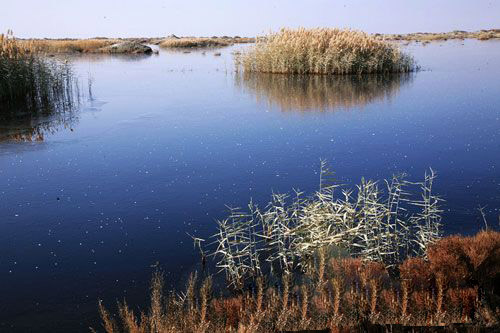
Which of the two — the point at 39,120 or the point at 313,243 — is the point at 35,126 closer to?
the point at 39,120

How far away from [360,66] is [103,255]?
779 inches

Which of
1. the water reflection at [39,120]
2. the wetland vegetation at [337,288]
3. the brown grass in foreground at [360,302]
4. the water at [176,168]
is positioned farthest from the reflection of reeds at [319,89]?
the brown grass in foreground at [360,302]

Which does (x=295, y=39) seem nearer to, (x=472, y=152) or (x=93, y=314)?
(x=472, y=152)

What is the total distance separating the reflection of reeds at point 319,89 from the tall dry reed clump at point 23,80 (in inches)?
288

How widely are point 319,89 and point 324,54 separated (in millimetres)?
5258

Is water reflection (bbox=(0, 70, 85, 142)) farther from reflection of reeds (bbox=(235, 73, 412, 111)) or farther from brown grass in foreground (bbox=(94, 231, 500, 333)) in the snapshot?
brown grass in foreground (bbox=(94, 231, 500, 333))

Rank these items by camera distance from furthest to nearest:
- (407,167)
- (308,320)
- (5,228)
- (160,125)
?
(160,125), (407,167), (5,228), (308,320)

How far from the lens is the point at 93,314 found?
4645mm

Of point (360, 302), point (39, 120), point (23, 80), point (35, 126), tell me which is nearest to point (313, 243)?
point (360, 302)

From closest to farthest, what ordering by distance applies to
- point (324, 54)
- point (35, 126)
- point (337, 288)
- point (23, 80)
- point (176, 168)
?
point (337, 288), point (176, 168), point (35, 126), point (23, 80), point (324, 54)

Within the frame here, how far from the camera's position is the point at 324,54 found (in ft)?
75.4

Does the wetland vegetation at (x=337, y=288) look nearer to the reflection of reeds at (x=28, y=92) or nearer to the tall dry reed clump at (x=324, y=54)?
the reflection of reeds at (x=28, y=92)

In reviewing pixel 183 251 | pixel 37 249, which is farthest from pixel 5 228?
pixel 183 251

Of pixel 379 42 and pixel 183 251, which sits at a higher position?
pixel 379 42
